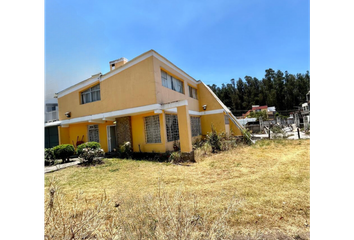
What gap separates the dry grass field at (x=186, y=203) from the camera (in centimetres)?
235

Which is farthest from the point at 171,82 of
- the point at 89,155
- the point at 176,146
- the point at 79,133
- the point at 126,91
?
the point at 79,133

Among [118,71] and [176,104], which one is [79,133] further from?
[176,104]

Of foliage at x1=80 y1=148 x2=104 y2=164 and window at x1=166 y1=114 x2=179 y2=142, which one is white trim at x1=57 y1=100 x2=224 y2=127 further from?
foliage at x1=80 y1=148 x2=104 y2=164

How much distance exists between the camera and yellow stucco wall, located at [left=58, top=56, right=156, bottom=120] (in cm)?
1104

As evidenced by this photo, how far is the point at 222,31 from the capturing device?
7.75 meters

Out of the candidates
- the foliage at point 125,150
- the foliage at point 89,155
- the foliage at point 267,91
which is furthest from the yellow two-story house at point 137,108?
the foliage at point 267,91

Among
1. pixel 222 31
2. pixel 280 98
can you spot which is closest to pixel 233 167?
pixel 222 31

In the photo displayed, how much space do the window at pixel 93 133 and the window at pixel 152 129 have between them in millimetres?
5383

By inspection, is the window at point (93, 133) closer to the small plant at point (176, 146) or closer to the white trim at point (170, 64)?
the small plant at point (176, 146)

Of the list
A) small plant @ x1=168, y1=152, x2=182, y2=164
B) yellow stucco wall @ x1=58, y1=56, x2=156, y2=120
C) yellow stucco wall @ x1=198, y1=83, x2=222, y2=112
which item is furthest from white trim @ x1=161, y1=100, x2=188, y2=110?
yellow stucco wall @ x1=198, y1=83, x2=222, y2=112
